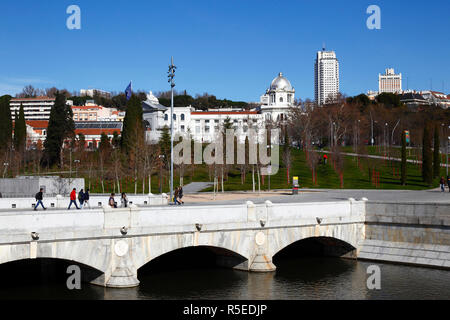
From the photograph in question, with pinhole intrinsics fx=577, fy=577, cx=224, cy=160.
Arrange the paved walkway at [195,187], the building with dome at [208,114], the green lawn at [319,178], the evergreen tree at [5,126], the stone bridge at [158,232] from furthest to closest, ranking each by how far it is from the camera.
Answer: the building with dome at [208,114]
the evergreen tree at [5,126]
the green lawn at [319,178]
the paved walkway at [195,187]
the stone bridge at [158,232]

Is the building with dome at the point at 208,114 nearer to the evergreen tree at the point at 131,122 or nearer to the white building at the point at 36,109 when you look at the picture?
the evergreen tree at the point at 131,122

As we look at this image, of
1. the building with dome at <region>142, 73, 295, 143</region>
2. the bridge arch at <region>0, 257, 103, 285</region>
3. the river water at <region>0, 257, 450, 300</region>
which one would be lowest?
the river water at <region>0, 257, 450, 300</region>

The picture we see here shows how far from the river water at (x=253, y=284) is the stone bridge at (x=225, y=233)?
885 millimetres

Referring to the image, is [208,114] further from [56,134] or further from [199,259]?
[199,259]

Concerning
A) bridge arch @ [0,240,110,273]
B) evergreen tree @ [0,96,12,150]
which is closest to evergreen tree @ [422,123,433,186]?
bridge arch @ [0,240,110,273]

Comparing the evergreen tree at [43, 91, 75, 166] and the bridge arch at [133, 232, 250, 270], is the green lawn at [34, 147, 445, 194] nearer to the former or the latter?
the evergreen tree at [43, 91, 75, 166]

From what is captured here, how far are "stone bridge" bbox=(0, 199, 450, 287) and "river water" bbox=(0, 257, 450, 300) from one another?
885mm

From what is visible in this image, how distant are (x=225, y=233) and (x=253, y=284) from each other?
2.55m

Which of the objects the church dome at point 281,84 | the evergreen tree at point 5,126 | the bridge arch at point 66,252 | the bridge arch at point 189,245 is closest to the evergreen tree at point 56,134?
the evergreen tree at point 5,126

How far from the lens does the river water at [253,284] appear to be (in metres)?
23.1

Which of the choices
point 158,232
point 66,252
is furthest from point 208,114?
point 66,252

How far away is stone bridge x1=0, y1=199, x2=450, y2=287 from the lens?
21000mm

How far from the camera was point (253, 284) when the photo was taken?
82.3 feet
